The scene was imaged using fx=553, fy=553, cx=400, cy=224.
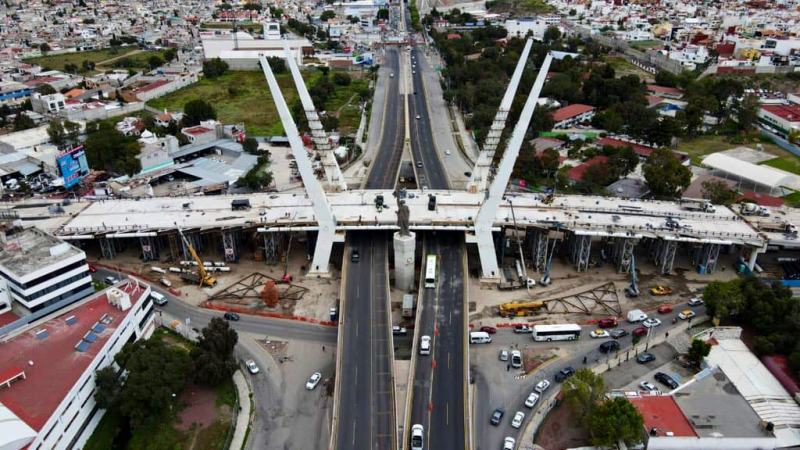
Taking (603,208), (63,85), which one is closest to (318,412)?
(603,208)

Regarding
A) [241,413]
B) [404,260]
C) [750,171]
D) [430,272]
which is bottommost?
[241,413]

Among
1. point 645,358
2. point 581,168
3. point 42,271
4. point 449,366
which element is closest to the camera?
point 449,366

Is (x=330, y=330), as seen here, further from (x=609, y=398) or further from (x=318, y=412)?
(x=609, y=398)

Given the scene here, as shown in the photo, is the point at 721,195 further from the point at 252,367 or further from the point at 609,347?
the point at 252,367

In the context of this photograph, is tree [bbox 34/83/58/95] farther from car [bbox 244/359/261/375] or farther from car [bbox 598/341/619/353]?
car [bbox 598/341/619/353]

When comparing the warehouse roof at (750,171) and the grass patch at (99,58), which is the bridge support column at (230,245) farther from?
the grass patch at (99,58)

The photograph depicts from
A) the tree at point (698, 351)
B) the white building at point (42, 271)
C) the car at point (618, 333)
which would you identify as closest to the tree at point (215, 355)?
the white building at point (42, 271)

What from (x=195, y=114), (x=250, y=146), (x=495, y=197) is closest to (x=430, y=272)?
(x=495, y=197)
